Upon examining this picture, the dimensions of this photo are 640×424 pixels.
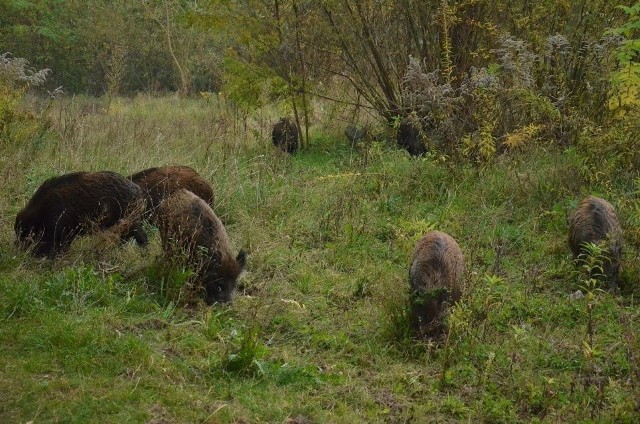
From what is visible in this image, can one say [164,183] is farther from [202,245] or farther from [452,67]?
[452,67]

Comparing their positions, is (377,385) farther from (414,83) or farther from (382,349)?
(414,83)

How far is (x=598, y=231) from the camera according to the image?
7633 millimetres

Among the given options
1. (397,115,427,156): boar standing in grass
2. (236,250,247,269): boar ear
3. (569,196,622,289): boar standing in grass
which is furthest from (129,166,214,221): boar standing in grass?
(397,115,427,156): boar standing in grass

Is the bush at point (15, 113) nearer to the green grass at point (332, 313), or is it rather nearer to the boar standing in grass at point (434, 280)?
the green grass at point (332, 313)

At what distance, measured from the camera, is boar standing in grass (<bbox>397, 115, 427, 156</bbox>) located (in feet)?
40.0

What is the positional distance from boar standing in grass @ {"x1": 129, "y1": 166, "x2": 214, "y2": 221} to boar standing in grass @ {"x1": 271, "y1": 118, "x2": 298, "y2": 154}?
14.3ft

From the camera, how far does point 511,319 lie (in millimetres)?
6887

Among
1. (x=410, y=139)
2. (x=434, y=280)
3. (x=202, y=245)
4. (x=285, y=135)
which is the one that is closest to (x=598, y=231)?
(x=434, y=280)

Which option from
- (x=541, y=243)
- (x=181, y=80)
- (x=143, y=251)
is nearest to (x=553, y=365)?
(x=541, y=243)

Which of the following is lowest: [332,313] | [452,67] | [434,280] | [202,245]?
[332,313]

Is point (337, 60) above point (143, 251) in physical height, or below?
above

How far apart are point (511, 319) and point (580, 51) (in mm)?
5886

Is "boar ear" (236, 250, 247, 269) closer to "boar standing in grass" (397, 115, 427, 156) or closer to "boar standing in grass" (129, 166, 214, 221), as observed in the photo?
"boar standing in grass" (129, 166, 214, 221)

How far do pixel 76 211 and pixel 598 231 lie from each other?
521cm
